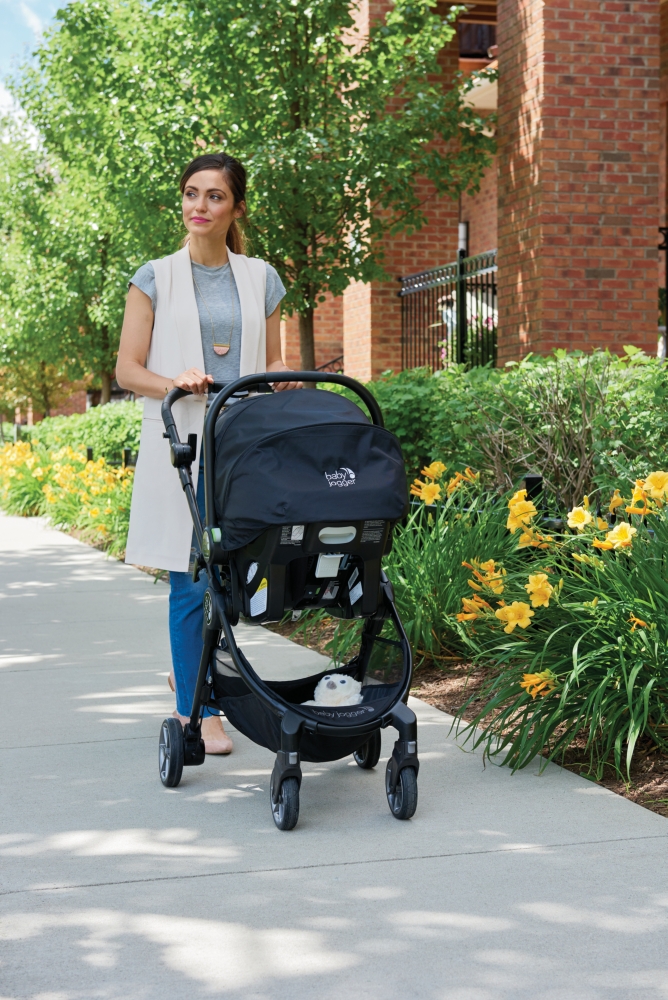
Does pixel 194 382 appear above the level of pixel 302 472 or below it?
above

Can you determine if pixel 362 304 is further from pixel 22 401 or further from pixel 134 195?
pixel 22 401

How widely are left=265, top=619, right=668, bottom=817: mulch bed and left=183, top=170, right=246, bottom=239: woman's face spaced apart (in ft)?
6.60

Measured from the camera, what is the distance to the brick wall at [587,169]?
9.45 meters

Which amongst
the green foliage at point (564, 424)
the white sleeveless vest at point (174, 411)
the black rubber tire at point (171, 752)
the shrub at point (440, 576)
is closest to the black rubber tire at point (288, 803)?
the black rubber tire at point (171, 752)

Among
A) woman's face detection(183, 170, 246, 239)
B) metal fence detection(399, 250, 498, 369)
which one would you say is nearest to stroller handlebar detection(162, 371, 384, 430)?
woman's face detection(183, 170, 246, 239)

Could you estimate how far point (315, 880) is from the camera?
3127 mm

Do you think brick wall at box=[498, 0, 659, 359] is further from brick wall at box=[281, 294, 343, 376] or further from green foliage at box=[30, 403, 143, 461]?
brick wall at box=[281, 294, 343, 376]

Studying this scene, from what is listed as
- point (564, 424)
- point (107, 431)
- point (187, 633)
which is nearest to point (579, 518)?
point (187, 633)

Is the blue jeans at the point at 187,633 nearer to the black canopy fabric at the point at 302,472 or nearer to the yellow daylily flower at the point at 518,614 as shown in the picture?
the black canopy fabric at the point at 302,472

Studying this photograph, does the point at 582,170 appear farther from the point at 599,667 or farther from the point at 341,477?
the point at 341,477

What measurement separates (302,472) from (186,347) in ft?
3.32

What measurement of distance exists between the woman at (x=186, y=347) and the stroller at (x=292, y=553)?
342 mm

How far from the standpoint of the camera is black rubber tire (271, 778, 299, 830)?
349cm

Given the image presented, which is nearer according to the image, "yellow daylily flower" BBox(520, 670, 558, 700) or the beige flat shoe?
"yellow daylily flower" BBox(520, 670, 558, 700)
